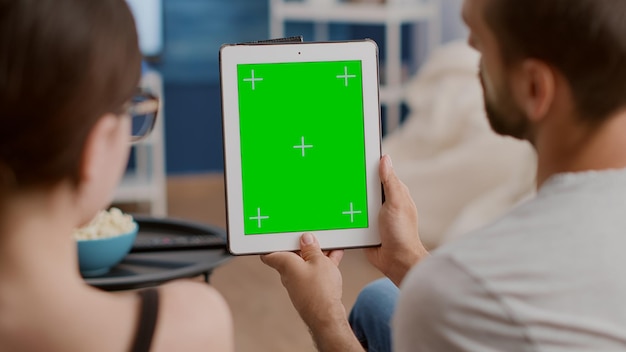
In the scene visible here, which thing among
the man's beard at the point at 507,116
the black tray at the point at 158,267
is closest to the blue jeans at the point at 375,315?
the black tray at the point at 158,267

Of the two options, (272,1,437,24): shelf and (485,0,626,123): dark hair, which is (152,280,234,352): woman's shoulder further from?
(272,1,437,24): shelf

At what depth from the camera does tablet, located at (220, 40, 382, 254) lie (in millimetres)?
1366

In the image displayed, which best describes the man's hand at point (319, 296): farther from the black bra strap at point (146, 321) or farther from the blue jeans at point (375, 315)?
the black bra strap at point (146, 321)

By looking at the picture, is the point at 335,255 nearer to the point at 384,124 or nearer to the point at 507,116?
the point at 507,116

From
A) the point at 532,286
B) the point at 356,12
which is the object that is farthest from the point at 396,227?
the point at 356,12

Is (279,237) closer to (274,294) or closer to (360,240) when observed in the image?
(360,240)

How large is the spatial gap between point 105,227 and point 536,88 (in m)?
1.14

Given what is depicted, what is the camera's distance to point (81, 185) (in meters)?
0.84

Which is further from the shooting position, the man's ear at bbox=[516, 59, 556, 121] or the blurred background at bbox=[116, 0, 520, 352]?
the blurred background at bbox=[116, 0, 520, 352]

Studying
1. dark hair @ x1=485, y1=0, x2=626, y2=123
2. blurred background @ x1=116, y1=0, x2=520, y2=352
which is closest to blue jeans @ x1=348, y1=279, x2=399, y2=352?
dark hair @ x1=485, y1=0, x2=626, y2=123

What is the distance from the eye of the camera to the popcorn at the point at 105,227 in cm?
189

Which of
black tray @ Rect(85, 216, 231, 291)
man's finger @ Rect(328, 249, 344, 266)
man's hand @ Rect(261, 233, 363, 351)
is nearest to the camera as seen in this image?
man's hand @ Rect(261, 233, 363, 351)

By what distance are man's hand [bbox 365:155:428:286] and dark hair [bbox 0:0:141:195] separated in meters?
0.59

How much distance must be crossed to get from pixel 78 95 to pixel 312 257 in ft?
2.00
